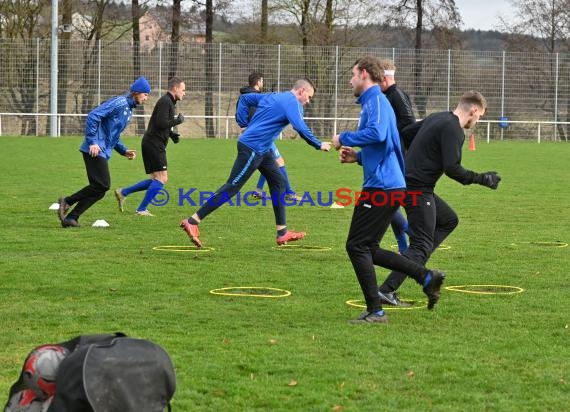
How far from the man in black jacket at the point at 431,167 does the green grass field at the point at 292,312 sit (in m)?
0.53

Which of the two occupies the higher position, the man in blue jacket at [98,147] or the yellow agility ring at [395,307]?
the man in blue jacket at [98,147]

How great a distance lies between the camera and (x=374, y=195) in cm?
764

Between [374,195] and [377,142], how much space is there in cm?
38

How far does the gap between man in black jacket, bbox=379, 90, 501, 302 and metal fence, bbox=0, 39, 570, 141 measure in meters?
31.6

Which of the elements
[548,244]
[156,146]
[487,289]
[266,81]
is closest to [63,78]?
[266,81]

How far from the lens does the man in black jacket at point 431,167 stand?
7965 millimetres

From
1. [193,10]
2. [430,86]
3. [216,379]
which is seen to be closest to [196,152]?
[430,86]

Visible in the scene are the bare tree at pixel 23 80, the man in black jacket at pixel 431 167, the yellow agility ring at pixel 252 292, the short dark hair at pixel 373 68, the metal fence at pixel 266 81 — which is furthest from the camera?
the metal fence at pixel 266 81

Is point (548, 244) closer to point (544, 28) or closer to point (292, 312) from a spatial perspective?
point (292, 312)

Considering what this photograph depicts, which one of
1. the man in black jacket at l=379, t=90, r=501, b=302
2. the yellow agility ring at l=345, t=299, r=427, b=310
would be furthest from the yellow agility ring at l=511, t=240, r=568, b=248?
the man in black jacket at l=379, t=90, r=501, b=302

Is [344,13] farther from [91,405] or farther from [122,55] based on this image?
[91,405]

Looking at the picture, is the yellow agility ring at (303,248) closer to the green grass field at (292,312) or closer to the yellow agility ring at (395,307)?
the green grass field at (292,312)

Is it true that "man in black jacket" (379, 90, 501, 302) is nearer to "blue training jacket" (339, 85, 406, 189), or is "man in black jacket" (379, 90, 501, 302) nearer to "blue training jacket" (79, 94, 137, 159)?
"blue training jacket" (339, 85, 406, 189)

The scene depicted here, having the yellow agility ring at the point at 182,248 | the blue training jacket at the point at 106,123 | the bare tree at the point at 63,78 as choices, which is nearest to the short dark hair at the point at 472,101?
the yellow agility ring at the point at 182,248
